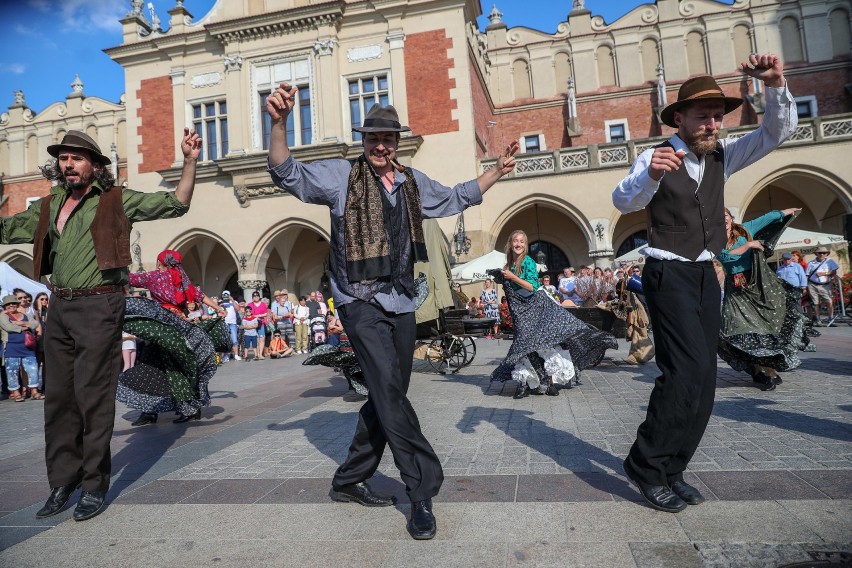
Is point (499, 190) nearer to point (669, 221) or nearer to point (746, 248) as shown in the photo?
point (746, 248)

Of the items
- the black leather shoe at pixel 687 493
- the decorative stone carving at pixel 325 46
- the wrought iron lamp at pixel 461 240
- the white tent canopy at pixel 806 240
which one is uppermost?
the decorative stone carving at pixel 325 46

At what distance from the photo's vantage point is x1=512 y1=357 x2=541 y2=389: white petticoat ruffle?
248 inches

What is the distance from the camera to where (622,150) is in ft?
62.3

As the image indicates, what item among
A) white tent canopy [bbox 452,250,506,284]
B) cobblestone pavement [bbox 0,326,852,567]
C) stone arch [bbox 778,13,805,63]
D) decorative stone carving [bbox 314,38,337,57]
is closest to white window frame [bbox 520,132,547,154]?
decorative stone carving [bbox 314,38,337,57]

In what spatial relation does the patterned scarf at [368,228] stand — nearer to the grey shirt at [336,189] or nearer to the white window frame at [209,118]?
the grey shirt at [336,189]

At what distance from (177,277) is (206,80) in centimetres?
1790

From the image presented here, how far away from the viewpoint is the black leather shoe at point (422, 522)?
8.23 feet

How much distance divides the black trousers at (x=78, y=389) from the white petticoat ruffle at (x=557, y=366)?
14.3ft

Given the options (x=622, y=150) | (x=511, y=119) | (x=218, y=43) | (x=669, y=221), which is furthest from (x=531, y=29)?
(x=669, y=221)

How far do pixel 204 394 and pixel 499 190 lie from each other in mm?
15298

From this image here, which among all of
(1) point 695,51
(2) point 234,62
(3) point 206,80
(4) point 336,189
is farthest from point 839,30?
(4) point 336,189

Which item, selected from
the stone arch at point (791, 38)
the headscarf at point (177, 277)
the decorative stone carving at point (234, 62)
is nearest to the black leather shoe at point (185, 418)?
the headscarf at point (177, 277)

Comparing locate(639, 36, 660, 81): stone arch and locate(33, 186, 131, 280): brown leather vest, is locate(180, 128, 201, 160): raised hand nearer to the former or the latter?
locate(33, 186, 131, 280): brown leather vest

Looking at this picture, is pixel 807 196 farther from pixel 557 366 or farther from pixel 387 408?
pixel 387 408
